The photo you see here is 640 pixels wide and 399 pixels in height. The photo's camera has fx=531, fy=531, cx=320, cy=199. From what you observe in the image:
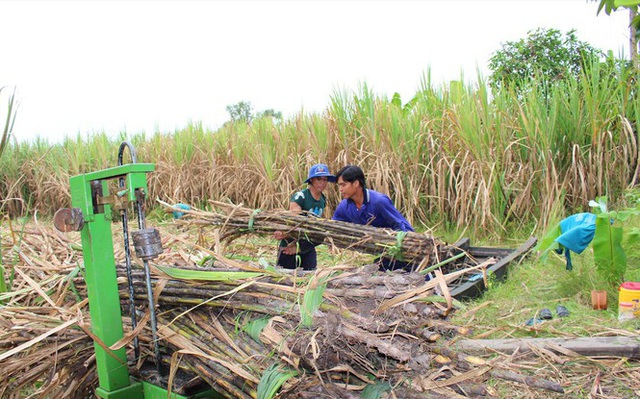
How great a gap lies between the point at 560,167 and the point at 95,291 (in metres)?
4.21

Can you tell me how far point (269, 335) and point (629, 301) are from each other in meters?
1.85

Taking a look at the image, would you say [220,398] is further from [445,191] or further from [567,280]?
[445,191]

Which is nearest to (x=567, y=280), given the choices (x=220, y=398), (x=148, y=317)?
(x=220, y=398)

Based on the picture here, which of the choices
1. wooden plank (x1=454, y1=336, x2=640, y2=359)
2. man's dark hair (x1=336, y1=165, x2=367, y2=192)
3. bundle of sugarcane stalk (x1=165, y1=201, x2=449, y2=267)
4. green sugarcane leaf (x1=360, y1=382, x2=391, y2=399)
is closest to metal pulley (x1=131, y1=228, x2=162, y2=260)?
green sugarcane leaf (x1=360, y1=382, x2=391, y2=399)

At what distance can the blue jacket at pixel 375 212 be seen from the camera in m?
3.96

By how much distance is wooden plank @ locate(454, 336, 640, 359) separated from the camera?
2037 mm

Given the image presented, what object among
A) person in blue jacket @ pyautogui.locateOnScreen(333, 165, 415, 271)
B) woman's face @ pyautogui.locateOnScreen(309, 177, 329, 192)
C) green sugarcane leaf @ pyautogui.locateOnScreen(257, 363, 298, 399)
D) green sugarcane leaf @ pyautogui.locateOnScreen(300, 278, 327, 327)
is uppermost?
woman's face @ pyautogui.locateOnScreen(309, 177, 329, 192)

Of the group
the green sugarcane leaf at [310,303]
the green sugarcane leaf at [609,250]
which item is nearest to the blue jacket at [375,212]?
the green sugarcane leaf at [609,250]

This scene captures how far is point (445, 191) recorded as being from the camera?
541 cm

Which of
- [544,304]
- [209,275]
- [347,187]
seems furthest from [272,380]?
[347,187]

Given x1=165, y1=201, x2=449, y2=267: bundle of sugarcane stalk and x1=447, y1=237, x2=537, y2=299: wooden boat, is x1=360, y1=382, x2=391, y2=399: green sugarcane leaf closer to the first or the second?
x1=447, y1=237, x2=537, y2=299: wooden boat

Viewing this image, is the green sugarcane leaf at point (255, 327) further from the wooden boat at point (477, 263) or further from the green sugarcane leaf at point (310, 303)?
the wooden boat at point (477, 263)

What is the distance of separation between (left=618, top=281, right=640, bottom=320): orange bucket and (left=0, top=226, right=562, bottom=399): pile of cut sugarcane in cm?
101

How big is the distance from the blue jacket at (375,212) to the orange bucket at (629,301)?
161 centimetres
